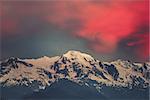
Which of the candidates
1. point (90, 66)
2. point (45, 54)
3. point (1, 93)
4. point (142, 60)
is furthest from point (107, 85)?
point (1, 93)

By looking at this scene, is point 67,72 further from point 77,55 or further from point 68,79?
point 77,55

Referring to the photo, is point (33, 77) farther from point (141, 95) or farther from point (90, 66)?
point (141, 95)

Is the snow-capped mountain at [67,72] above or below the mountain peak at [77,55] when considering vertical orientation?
below

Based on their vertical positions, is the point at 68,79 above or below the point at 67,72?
below

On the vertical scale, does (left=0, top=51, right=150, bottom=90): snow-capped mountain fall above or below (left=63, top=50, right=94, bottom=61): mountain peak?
below

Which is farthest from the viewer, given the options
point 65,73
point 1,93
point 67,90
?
point 67,90

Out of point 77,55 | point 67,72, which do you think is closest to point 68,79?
point 67,72

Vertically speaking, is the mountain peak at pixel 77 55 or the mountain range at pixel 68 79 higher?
the mountain peak at pixel 77 55

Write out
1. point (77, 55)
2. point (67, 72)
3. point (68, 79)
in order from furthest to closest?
point (67, 72), point (68, 79), point (77, 55)
